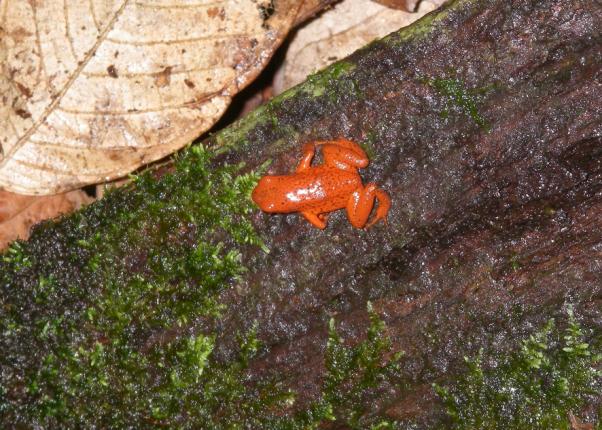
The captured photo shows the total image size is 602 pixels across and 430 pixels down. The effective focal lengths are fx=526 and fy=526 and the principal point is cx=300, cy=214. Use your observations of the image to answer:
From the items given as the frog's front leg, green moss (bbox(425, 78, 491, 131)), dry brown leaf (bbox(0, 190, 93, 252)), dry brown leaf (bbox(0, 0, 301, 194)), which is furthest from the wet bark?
dry brown leaf (bbox(0, 190, 93, 252))

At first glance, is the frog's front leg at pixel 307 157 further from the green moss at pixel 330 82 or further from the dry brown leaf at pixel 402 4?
the dry brown leaf at pixel 402 4

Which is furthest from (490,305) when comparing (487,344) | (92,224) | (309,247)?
(92,224)

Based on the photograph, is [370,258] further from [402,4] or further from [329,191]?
[402,4]

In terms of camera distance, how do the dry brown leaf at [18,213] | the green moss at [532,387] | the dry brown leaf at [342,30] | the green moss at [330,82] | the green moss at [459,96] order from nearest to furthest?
the green moss at [532,387], the green moss at [459,96], the green moss at [330,82], the dry brown leaf at [18,213], the dry brown leaf at [342,30]

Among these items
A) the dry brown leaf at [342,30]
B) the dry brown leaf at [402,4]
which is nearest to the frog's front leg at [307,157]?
the dry brown leaf at [342,30]

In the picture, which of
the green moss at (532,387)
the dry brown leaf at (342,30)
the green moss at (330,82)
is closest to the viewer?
the green moss at (532,387)

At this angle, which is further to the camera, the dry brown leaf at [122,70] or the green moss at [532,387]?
the dry brown leaf at [122,70]
